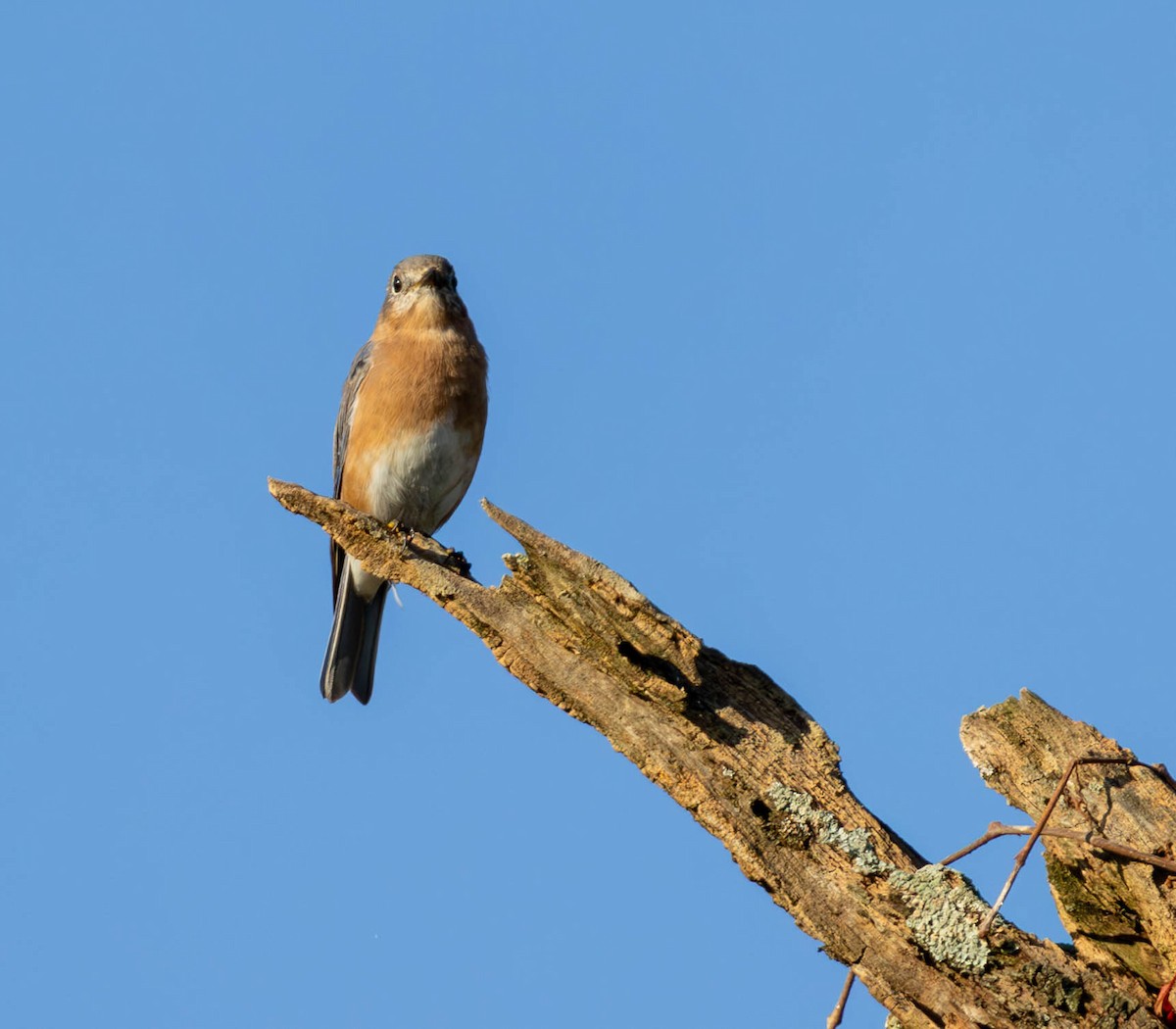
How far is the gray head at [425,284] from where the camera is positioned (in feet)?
30.4

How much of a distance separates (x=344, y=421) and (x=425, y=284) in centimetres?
112

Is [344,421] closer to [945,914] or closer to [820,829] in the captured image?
[820,829]

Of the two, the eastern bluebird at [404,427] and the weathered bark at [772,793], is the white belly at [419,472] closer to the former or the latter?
the eastern bluebird at [404,427]

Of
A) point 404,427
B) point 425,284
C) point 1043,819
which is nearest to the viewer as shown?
point 1043,819

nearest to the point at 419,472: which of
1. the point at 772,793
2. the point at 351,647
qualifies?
the point at 351,647

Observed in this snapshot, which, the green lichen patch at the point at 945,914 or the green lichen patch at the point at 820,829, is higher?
the green lichen patch at the point at 820,829

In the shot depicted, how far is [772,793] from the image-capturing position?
469 centimetres

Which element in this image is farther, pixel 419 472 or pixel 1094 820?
pixel 419 472

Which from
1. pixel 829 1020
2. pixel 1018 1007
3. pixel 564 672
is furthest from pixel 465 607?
pixel 1018 1007

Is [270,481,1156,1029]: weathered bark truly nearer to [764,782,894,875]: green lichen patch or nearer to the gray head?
[764,782,894,875]: green lichen patch

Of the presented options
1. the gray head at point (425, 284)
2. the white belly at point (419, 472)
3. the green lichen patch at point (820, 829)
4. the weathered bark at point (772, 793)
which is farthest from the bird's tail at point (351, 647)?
the green lichen patch at point (820, 829)

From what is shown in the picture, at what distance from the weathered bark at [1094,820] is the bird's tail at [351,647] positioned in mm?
5546

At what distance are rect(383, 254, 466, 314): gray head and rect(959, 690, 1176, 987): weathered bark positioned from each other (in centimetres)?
550

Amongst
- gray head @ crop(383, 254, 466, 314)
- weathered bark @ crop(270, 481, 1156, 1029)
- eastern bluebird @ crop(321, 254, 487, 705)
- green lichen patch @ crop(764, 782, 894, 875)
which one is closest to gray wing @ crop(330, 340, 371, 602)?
eastern bluebird @ crop(321, 254, 487, 705)
